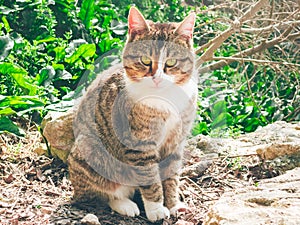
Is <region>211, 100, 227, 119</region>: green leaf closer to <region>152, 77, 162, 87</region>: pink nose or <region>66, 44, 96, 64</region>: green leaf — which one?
<region>66, 44, 96, 64</region>: green leaf

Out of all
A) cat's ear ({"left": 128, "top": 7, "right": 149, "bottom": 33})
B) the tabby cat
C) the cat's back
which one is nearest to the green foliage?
the cat's back

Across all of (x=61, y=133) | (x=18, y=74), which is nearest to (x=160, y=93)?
(x=61, y=133)

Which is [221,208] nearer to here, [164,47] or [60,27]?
[164,47]

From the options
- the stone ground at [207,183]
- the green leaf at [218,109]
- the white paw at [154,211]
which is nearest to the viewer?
the stone ground at [207,183]

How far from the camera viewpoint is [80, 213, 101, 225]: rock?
3005mm

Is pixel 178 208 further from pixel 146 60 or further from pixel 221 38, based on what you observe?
pixel 221 38

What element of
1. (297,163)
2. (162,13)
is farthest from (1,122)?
(162,13)

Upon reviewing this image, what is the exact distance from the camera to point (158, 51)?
9.75 feet

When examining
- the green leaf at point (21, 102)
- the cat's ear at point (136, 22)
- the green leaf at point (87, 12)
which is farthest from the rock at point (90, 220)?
the green leaf at point (87, 12)

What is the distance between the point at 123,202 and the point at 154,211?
0.81ft

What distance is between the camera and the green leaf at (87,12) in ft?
19.4

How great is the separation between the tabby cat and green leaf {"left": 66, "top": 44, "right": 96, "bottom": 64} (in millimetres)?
1824

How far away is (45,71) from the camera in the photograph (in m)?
4.88

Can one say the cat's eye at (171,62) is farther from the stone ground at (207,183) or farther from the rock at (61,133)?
the rock at (61,133)
